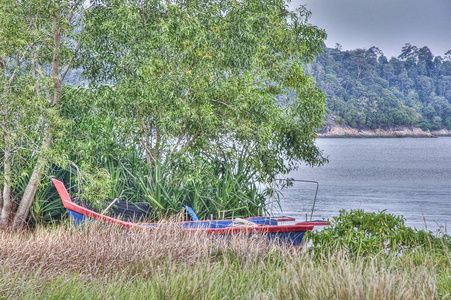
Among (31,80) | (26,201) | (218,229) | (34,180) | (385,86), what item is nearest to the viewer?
(218,229)

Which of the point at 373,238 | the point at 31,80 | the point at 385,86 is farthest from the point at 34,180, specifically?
the point at 385,86

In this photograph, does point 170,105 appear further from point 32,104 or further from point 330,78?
point 330,78

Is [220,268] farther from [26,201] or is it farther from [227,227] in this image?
[26,201]

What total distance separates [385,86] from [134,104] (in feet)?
327

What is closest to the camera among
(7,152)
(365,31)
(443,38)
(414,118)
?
(7,152)

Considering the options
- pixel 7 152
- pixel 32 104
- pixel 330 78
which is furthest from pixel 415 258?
pixel 330 78

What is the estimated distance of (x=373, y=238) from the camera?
600 cm

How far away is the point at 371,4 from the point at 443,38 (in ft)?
103

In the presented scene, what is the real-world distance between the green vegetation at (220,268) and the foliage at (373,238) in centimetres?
1

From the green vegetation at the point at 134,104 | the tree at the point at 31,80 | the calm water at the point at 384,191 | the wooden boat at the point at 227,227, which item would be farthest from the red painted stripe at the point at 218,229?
the calm water at the point at 384,191

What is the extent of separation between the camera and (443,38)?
413 ft

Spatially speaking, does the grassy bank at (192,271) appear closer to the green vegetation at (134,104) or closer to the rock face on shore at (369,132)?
the green vegetation at (134,104)

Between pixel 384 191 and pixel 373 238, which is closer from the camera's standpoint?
pixel 373 238

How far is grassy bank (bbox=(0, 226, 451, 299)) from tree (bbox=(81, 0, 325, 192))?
3401 millimetres
